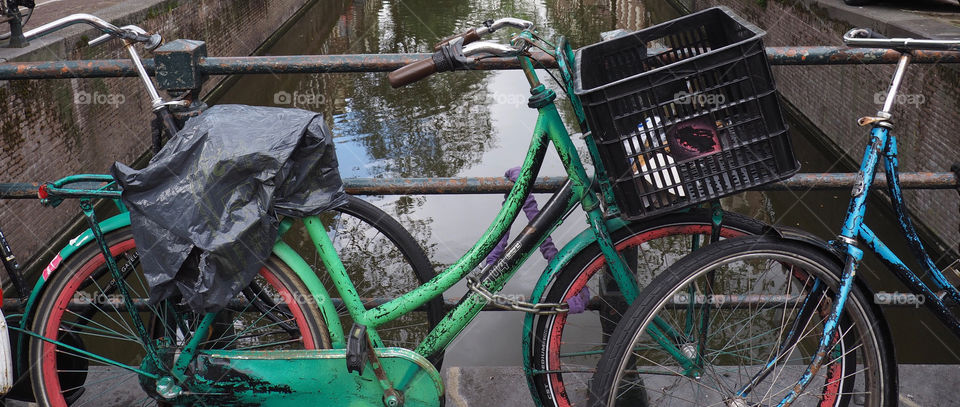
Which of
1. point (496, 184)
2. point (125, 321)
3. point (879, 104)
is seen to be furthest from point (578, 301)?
point (879, 104)

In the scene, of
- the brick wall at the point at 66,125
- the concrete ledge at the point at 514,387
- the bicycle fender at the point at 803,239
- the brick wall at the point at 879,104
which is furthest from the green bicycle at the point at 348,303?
the brick wall at the point at 879,104

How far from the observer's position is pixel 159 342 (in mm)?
2107

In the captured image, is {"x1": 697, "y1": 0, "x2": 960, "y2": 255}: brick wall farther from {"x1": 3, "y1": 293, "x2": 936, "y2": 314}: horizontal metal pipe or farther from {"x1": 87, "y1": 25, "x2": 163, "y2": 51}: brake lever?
{"x1": 87, "y1": 25, "x2": 163, "y2": 51}: brake lever

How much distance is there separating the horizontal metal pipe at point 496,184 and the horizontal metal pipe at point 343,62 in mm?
323

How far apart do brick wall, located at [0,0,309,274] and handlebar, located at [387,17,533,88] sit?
17.4ft

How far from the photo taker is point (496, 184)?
2.34m

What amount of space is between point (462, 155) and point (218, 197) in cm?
600

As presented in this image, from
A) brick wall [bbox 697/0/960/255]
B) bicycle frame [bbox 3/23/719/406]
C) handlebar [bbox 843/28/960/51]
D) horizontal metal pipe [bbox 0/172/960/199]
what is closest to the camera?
handlebar [bbox 843/28/960/51]

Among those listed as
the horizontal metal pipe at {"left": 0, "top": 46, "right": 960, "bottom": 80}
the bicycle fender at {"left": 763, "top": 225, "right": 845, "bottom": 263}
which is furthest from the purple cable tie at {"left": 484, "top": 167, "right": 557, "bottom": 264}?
the bicycle fender at {"left": 763, "top": 225, "right": 845, "bottom": 263}

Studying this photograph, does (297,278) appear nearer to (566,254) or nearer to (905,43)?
(566,254)

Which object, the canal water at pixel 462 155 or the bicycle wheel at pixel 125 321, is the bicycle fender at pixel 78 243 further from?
the canal water at pixel 462 155

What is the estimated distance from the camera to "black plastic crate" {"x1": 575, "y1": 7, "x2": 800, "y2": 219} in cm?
159

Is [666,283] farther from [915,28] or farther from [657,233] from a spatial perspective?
[915,28]

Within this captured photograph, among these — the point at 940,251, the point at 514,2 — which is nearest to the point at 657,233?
the point at 940,251
